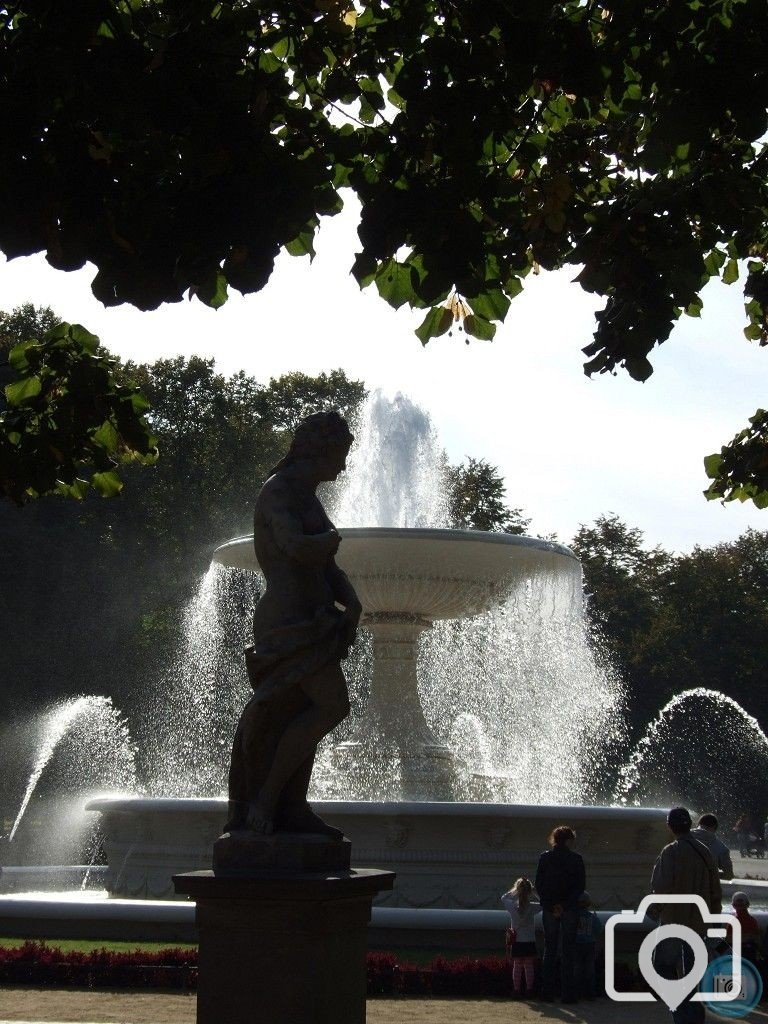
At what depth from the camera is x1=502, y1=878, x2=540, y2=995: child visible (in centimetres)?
1078

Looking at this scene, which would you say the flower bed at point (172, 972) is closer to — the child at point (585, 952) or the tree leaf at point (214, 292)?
the child at point (585, 952)

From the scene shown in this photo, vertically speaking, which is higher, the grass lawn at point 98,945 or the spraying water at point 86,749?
the spraying water at point 86,749

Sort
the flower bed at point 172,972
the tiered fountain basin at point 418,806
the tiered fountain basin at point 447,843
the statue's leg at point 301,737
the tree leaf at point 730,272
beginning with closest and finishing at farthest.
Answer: the statue's leg at point 301,737 < the tree leaf at point 730,272 < the flower bed at point 172,972 < the tiered fountain basin at point 447,843 < the tiered fountain basin at point 418,806

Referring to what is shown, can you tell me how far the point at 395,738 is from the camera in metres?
16.5

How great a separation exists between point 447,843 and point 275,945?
720 centimetres

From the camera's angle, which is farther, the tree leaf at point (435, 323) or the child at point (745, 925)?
the child at point (745, 925)

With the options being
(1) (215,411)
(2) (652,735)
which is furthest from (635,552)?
(1) (215,411)

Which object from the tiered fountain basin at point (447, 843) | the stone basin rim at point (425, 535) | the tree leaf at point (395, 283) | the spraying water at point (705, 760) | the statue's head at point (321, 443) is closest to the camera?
the tree leaf at point (395, 283)

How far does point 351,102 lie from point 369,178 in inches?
29.7

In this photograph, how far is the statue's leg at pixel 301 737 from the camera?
6992 mm

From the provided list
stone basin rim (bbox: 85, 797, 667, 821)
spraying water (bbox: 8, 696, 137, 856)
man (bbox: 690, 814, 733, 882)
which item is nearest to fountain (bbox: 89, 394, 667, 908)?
stone basin rim (bbox: 85, 797, 667, 821)

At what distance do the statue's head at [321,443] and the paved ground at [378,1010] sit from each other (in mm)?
3918

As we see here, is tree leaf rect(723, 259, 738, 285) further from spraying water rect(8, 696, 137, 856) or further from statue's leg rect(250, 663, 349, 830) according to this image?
spraying water rect(8, 696, 137, 856)

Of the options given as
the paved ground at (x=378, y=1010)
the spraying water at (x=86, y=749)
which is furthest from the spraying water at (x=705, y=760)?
the paved ground at (x=378, y=1010)
